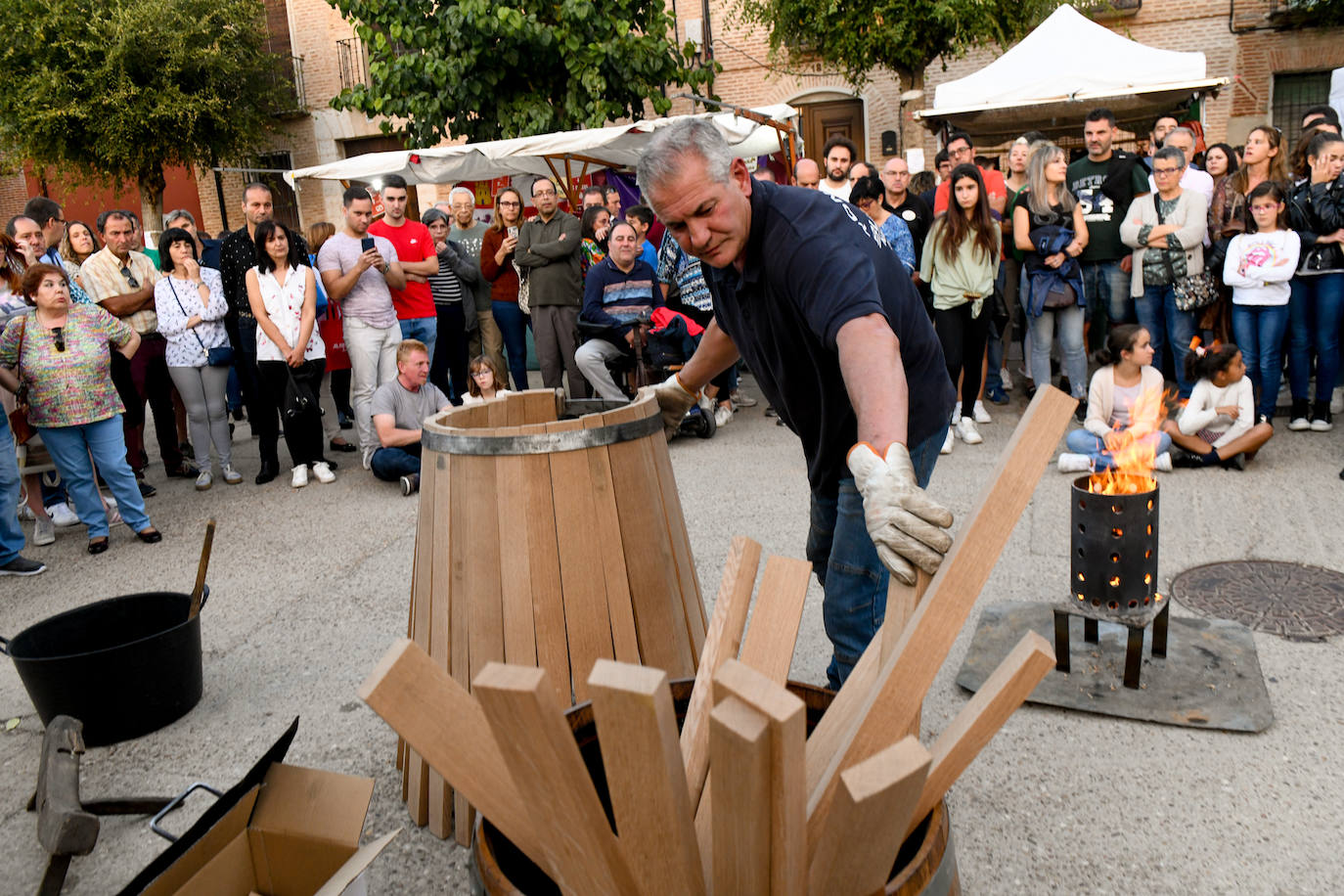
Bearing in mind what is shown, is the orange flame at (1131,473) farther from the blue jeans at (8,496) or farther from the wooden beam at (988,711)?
the blue jeans at (8,496)

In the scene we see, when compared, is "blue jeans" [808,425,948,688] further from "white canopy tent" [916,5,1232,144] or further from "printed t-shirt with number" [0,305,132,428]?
"white canopy tent" [916,5,1232,144]

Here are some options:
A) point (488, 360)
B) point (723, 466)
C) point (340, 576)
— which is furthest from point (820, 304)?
point (488, 360)

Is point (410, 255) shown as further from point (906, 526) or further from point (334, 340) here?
point (906, 526)

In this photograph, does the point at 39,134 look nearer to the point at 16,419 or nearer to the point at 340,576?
the point at 16,419

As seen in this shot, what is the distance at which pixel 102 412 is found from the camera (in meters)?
5.41

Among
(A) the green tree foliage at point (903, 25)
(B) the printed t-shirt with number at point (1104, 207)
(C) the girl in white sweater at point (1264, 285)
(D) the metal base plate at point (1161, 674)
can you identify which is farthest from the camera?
(A) the green tree foliage at point (903, 25)

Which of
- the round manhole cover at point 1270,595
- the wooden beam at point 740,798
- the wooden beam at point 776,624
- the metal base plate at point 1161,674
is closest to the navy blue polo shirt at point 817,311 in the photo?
the wooden beam at point 776,624

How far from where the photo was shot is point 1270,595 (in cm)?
391

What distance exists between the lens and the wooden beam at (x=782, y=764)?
0.94 meters

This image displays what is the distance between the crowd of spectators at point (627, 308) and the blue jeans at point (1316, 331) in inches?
0.6

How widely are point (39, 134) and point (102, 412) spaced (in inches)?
746

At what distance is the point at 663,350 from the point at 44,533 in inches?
164

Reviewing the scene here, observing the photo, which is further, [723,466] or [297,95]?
[297,95]

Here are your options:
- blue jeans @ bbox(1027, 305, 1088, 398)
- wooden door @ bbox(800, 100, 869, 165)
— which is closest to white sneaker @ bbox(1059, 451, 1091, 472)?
blue jeans @ bbox(1027, 305, 1088, 398)
